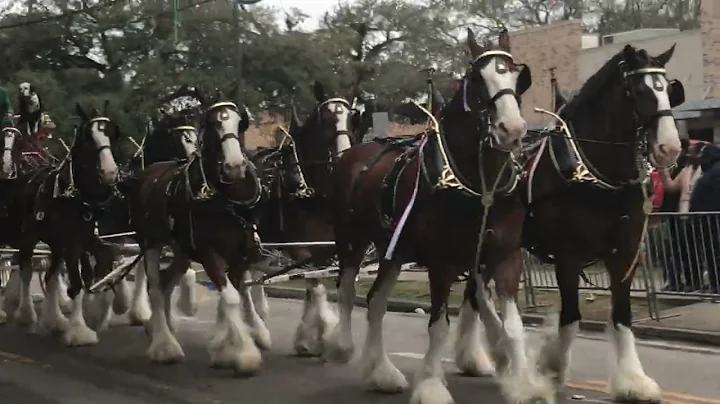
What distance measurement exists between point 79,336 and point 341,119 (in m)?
3.98

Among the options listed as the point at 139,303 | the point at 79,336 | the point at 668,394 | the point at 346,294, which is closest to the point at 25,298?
the point at 139,303

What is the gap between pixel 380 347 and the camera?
323 inches

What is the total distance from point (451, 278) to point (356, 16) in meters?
33.2

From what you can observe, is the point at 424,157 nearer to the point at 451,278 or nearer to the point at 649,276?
the point at 451,278

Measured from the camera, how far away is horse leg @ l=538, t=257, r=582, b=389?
7652mm

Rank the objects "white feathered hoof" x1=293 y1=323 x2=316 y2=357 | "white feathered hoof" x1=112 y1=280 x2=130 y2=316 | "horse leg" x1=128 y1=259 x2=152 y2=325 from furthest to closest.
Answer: "white feathered hoof" x1=112 y1=280 x2=130 y2=316
"horse leg" x1=128 y1=259 x2=152 y2=325
"white feathered hoof" x1=293 y1=323 x2=316 y2=357

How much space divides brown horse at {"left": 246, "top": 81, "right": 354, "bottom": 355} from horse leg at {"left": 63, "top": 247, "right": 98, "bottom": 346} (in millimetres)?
2269

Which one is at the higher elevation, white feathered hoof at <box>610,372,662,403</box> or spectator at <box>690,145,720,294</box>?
spectator at <box>690,145,720,294</box>

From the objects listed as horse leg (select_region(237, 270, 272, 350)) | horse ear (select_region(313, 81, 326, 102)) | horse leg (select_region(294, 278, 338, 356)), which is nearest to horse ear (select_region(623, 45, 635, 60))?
horse ear (select_region(313, 81, 326, 102))

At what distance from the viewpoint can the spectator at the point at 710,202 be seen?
11.5m

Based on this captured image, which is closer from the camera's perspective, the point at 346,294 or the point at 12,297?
the point at 346,294

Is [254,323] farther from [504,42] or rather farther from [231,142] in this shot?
[504,42]

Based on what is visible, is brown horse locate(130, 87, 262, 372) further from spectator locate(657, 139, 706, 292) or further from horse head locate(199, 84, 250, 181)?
spectator locate(657, 139, 706, 292)

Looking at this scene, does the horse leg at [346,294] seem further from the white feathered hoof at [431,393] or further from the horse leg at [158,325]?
the white feathered hoof at [431,393]
